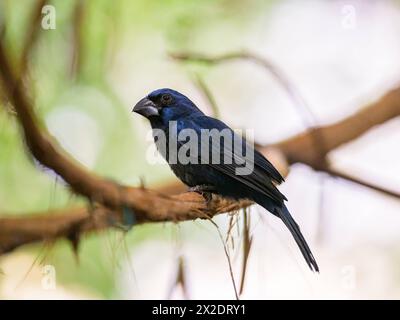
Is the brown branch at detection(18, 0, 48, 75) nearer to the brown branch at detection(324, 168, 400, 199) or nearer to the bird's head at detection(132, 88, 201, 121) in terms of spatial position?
the bird's head at detection(132, 88, 201, 121)

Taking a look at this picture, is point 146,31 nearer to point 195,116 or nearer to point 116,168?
point 195,116

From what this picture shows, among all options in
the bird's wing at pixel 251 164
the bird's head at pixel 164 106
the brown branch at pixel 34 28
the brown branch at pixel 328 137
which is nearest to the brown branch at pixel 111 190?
the brown branch at pixel 328 137

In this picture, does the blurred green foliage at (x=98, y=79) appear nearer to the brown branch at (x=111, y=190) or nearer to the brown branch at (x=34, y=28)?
the brown branch at (x=34, y=28)

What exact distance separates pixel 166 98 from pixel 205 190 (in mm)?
491

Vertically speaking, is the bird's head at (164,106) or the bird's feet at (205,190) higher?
the bird's head at (164,106)

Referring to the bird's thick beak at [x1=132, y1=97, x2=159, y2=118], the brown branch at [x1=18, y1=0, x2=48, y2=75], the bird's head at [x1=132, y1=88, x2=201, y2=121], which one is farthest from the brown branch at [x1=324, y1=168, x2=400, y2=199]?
the brown branch at [x1=18, y1=0, x2=48, y2=75]

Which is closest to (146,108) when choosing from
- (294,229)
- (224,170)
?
(224,170)

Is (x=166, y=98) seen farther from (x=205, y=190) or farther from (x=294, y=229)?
(x=294, y=229)

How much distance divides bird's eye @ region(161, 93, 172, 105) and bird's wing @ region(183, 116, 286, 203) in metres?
0.15

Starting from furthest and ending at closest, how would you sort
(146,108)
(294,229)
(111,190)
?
(146,108)
(294,229)
(111,190)

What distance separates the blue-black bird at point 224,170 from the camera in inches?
115

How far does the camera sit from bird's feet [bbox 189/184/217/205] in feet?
9.62

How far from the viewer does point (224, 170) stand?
294 centimetres
